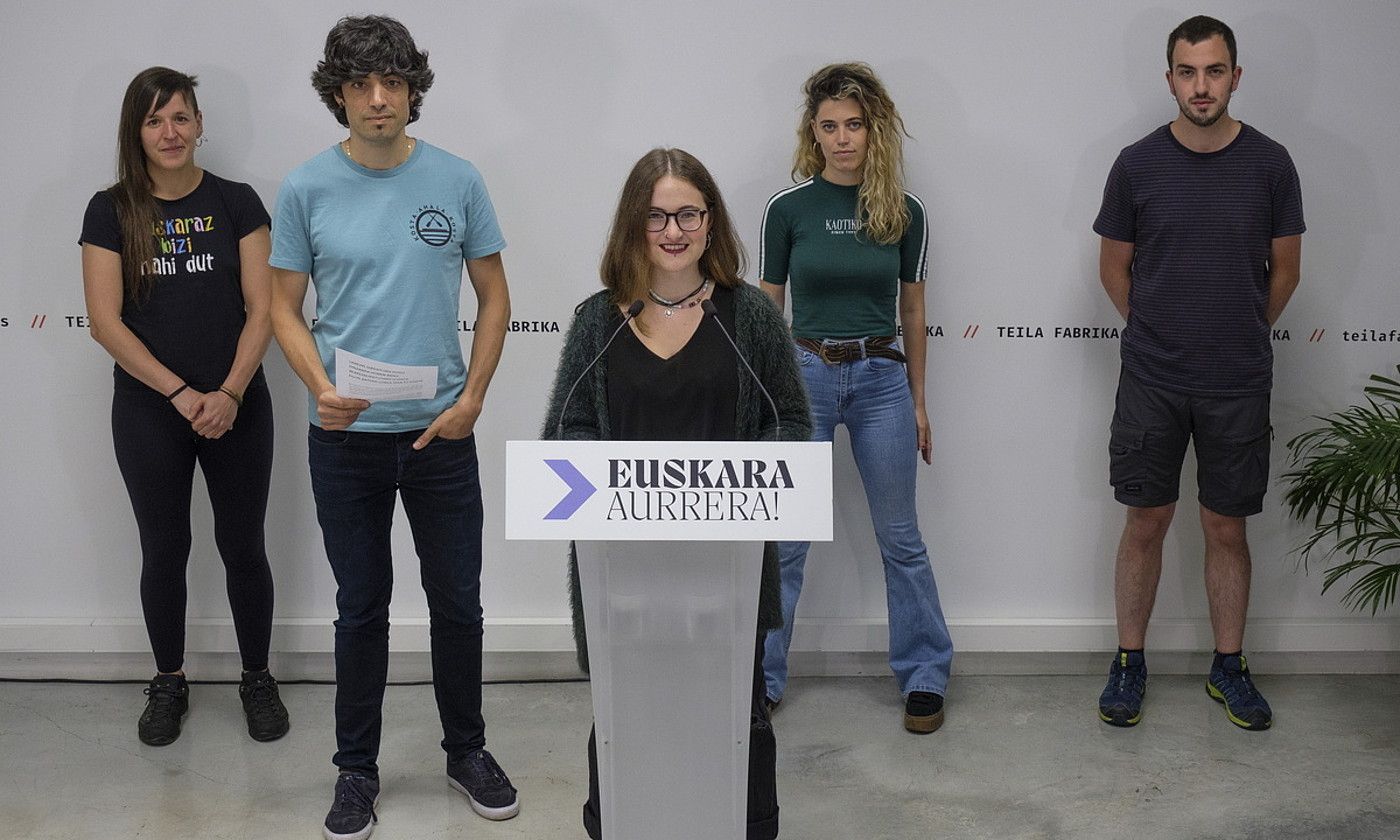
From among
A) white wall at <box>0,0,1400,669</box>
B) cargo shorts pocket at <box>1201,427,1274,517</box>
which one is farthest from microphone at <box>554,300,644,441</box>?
cargo shorts pocket at <box>1201,427,1274,517</box>

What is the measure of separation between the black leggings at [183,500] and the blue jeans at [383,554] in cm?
68

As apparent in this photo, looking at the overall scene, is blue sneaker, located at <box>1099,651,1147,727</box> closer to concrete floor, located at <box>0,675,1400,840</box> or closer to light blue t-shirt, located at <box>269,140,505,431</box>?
concrete floor, located at <box>0,675,1400,840</box>

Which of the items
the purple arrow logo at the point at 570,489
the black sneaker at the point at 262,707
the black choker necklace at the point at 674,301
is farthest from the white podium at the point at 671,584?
the black sneaker at the point at 262,707

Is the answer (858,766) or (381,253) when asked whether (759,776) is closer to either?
Answer: (858,766)

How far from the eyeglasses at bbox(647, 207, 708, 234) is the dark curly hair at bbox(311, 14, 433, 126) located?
0.74 metres

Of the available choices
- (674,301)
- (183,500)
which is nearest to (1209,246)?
(674,301)

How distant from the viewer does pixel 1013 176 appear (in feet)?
13.0

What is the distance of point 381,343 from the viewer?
2.93 m

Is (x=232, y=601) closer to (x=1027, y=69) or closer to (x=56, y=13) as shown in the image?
(x=56, y=13)

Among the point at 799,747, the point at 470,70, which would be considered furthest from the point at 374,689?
the point at 470,70

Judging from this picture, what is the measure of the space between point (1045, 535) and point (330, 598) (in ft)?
7.20

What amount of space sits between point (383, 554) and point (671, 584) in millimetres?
1147

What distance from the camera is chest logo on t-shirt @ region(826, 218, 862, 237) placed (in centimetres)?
357

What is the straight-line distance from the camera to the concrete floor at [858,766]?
317 cm
